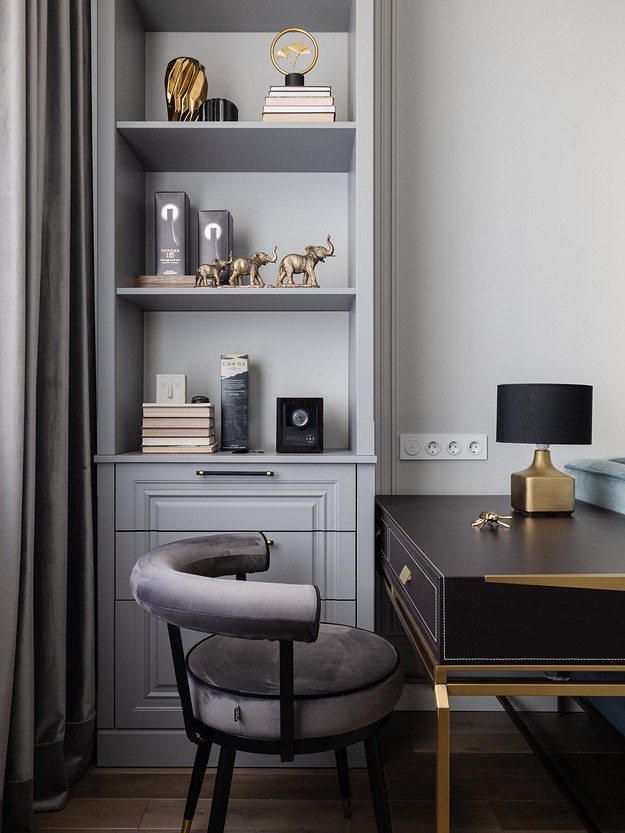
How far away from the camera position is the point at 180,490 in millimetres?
1874

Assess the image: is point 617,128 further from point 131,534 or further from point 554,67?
point 131,534

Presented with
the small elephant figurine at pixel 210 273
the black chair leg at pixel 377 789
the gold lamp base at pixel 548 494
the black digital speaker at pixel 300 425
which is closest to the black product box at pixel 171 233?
the small elephant figurine at pixel 210 273

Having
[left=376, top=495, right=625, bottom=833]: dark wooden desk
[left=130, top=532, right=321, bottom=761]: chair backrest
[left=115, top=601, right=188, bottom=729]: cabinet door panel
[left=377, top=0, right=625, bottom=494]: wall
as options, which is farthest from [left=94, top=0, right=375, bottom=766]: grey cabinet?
[left=376, top=495, right=625, bottom=833]: dark wooden desk

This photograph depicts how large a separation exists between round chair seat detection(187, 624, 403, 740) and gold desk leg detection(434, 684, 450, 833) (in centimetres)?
21

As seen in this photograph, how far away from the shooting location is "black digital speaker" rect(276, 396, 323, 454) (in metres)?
1.98

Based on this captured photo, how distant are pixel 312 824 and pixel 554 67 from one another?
8.21 ft

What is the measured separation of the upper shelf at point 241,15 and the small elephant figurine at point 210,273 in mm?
851

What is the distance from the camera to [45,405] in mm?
1664

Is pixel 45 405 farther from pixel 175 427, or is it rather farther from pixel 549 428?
pixel 549 428

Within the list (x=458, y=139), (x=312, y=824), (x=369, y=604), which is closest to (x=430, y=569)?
(x=369, y=604)

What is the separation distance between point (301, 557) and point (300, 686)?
24.2 inches

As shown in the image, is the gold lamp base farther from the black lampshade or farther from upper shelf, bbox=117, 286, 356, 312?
upper shelf, bbox=117, 286, 356, 312

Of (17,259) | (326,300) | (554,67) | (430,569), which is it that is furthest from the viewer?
(554,67)

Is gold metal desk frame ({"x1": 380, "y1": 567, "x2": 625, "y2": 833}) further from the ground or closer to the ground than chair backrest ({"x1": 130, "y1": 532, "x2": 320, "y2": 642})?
closer to the ground
